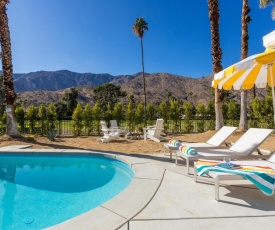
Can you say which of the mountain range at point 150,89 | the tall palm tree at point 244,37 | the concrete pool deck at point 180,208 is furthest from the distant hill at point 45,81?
the concrete pool deck at point 180,208

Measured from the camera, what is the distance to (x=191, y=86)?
121 metres

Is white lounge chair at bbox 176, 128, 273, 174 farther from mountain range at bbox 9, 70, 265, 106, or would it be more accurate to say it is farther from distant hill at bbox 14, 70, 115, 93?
distant hill at bbox 14, 70, 115, 93

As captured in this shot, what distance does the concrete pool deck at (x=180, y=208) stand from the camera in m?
2.93

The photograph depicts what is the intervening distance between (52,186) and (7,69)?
857cm

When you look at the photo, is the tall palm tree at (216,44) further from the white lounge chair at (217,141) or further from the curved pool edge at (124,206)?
the curved pool edge at (124,206)

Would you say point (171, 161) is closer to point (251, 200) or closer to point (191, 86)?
point (251, 200)

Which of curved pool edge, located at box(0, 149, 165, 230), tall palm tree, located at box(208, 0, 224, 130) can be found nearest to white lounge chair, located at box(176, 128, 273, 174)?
curved pool edge, located at box(0, 149, 165, 230)

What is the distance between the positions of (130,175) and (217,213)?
3.13 metres

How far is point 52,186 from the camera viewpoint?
225 inches

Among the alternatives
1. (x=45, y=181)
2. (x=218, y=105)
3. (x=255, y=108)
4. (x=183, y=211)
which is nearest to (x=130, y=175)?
(x=45, y=181)

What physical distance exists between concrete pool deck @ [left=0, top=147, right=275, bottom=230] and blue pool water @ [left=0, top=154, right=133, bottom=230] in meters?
0.99

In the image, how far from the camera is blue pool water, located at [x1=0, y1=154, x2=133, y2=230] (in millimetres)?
4062

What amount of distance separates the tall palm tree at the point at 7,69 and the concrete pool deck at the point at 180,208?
30.6 ft

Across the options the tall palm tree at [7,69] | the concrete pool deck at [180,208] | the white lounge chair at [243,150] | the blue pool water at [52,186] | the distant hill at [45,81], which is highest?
the distant hill at [45,81]
